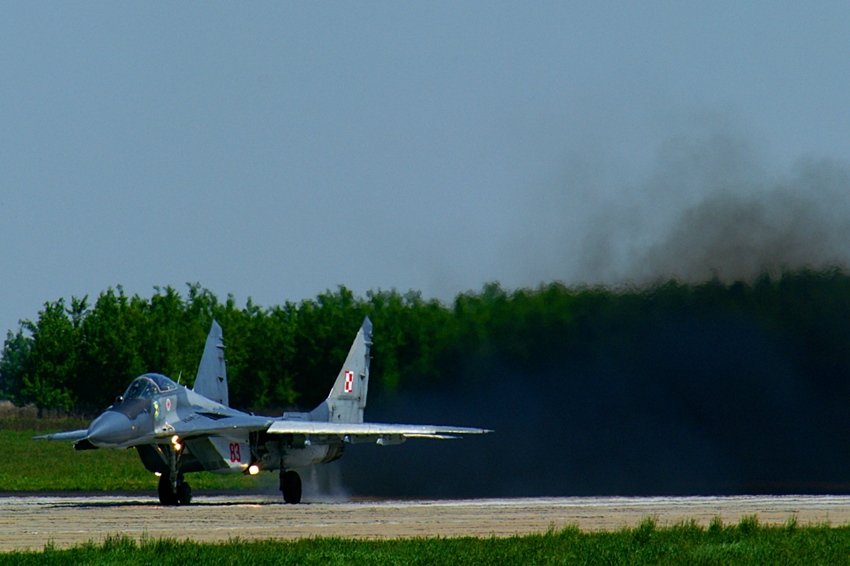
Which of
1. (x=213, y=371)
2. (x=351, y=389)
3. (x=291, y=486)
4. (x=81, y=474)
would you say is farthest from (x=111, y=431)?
(x=81, y=474)

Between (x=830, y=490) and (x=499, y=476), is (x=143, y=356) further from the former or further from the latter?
(x=830, y=490)

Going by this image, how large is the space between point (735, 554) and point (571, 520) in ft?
21.9

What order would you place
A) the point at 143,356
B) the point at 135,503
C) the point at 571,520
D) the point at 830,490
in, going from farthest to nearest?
the point at 143,356 → the point at 830,490 → the point at 135,503 → the point at 571,520

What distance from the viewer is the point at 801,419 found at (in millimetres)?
34406

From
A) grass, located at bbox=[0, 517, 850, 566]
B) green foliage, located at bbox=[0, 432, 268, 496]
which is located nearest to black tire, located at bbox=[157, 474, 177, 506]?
green foliage, located at bbox=[0, 432, 268, 496]

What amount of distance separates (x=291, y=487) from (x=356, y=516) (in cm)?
681

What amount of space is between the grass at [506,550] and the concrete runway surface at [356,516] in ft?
5.44

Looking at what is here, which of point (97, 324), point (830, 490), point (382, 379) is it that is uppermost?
point (97, 324)

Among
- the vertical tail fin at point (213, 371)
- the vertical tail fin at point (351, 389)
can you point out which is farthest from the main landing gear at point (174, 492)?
the vertical tail fin at point (351, 389)

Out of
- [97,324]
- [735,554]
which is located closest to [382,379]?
[735,554]

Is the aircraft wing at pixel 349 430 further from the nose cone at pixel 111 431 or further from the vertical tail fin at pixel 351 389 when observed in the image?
the nose cone at pixel 111 431

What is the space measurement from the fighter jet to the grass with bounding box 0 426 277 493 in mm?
8892

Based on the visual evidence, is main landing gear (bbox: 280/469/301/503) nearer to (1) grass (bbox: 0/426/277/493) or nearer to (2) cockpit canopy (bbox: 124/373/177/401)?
(2) cockpit canopy (bbox: 124/373/177/401)

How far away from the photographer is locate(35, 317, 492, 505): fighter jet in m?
26.4
